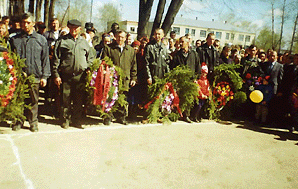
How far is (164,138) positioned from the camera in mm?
5297

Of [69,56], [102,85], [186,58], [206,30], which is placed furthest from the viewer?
[206,30]

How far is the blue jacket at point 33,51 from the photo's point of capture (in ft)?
15.4

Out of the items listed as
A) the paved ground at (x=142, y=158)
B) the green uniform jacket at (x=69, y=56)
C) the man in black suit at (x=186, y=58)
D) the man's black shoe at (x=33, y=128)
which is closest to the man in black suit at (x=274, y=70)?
the paved ground at (x=142, y=158)

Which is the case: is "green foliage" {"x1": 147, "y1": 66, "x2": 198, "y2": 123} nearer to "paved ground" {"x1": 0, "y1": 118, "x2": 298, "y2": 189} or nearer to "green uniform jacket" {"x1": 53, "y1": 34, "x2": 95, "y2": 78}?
"paved ground" {"x1": 0, "y1": 118, "x2": 298, "y2": 189}

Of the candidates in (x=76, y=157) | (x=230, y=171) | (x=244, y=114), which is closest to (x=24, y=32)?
(x=76, y=157)

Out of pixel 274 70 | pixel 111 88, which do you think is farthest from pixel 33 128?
pixel 274 70

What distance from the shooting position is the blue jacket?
15.4ft

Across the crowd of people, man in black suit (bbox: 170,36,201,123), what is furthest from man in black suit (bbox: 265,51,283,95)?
man in black suit (bbox: 170,36,201,123)

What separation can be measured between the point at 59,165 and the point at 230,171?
2704mm

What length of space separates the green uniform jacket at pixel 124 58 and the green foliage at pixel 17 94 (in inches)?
70.1

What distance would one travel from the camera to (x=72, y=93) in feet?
18.1

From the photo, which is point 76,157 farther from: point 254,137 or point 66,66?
point 254,137

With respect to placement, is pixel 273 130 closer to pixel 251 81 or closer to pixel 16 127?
pixel 251 81

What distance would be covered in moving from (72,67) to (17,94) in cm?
118
